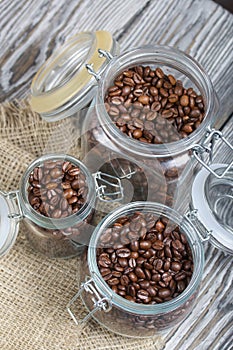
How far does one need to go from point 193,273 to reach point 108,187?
199mm

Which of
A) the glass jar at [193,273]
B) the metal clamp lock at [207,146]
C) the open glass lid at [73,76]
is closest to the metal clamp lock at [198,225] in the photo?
the glass jar at [193,273]

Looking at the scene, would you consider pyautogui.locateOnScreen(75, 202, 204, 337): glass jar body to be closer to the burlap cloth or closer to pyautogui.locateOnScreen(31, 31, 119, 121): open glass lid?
the burlap cloth

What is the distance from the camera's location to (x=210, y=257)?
1133mm

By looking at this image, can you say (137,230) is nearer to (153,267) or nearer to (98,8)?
(153,267)

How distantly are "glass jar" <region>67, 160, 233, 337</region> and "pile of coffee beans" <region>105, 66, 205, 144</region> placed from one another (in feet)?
0.29

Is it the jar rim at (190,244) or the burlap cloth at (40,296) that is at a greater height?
the jar rim at (190,244)

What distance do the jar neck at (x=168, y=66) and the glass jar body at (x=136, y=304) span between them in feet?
0.30

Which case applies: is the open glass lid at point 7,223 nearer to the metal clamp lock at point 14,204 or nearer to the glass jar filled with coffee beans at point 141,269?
the metal clamp lock at point 14,204

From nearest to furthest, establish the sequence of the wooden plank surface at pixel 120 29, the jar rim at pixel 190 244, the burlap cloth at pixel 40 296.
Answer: the jar rim at pixel 190 244
the burlap cloth at pixel 40 296
the wooden plank surface at pixel 120 29

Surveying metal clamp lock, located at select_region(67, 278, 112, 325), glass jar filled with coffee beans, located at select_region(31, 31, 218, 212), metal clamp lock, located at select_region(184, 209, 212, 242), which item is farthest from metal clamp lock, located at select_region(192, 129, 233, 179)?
metal clamp lock, located at select_region(67, 278, 112, 325)

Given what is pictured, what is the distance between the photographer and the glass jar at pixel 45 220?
3.19 ft

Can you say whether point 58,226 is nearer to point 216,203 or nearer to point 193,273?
point 193,273

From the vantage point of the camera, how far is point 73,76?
104 centimetres

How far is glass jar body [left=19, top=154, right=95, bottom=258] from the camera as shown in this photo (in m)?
0.97
